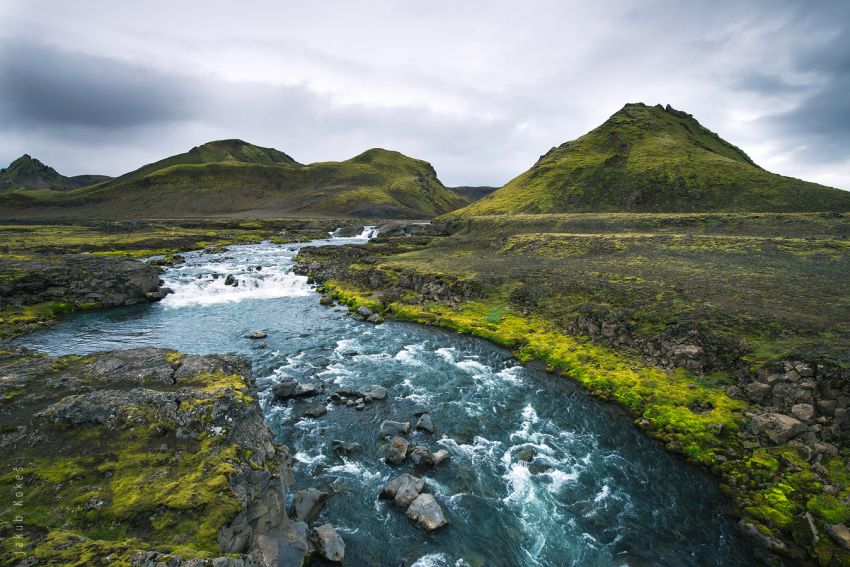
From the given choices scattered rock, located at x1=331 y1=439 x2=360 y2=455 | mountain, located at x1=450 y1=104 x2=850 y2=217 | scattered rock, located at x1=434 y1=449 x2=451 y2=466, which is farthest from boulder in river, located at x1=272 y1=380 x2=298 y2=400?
mountain, located at x1=450 y1=104 x2=850 y2=217

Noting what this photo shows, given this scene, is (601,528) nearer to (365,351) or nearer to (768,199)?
(365,351)

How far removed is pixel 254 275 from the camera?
57.9 m

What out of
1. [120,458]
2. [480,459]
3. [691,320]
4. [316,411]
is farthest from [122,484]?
[691,320]

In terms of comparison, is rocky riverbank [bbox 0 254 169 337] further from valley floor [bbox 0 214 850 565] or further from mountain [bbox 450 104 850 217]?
mountain [bbox 450 104 850 217]

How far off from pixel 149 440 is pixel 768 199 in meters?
124

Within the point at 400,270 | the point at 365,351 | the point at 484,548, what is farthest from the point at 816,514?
the point at 400,270

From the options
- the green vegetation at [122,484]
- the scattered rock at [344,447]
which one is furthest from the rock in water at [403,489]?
the green vegetation at [122,484]

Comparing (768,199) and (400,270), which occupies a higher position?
(768,199)

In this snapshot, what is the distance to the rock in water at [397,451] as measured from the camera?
1853cm

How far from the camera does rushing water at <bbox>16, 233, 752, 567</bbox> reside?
14.5m

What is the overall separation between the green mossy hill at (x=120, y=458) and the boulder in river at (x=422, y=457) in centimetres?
663

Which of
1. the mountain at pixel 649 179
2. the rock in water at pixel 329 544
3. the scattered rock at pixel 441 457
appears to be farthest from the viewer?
the mountain at pixel 649 179

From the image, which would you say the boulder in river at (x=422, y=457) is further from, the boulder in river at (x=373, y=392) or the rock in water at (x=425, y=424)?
the boulder in river at (x=373, y=392)

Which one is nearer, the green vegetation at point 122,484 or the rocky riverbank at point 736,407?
the green vegetation at point 122,484
